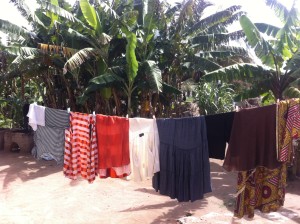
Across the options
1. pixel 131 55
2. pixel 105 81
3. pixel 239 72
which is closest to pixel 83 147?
pixel 131 55

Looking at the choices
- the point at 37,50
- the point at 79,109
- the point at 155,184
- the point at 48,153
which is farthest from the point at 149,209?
the point at 79,109

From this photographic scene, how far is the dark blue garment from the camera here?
4.10m

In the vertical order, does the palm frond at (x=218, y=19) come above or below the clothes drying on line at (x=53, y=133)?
above

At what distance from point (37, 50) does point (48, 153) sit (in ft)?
15.5

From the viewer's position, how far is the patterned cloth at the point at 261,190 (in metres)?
3.98

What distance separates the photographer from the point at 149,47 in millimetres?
9656

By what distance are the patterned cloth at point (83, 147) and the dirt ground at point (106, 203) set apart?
48.8 inches

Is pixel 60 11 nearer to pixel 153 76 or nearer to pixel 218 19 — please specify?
pixel 153 76

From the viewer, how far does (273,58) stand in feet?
25.2

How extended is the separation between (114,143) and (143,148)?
0.41m

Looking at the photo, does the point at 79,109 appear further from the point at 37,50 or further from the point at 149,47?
the point at 149,47

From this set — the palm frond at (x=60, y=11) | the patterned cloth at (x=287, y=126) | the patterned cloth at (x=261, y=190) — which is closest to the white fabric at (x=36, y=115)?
the patterned cloth at (x=261, y=190)

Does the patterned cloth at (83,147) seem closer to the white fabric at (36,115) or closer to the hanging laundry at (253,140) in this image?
the white fabric at (36,115)

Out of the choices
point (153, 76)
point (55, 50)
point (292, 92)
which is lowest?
point (292, 92)
